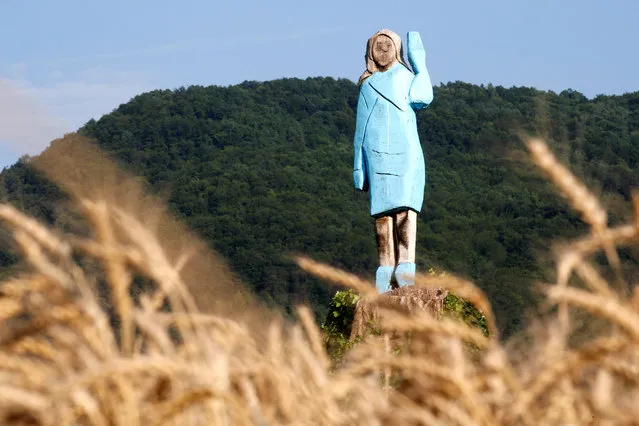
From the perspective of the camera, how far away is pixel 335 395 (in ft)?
6.64

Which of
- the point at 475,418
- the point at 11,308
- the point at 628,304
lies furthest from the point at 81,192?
the point at 628,304

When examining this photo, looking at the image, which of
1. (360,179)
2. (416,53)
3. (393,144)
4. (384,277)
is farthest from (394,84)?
(384,277)

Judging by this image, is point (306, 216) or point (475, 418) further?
point (306, 216)

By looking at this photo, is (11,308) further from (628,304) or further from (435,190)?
Answer: (435,190)

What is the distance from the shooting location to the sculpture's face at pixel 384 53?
10047 mm

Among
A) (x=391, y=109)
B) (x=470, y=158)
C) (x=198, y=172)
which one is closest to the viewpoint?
(x=391, y=109)

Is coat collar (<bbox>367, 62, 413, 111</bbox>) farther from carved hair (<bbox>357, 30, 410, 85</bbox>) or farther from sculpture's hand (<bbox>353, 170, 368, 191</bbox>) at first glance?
sculpture's hand (<bbox>353, 170, 368, 191</bbox>)

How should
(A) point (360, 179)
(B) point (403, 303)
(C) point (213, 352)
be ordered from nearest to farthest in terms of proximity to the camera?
1. (C) point (213, 352)
2. (B) point (403, 303)
3. (A) point (360, 179)

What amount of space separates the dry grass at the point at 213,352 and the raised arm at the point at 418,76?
7735mm

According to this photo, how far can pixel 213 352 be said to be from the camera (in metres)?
1.81

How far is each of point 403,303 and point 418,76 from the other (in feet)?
7.37

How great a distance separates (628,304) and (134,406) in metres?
0.76

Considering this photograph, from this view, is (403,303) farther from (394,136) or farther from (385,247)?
(394,136)

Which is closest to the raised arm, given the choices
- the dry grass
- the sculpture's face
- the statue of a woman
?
the statue of a woman
